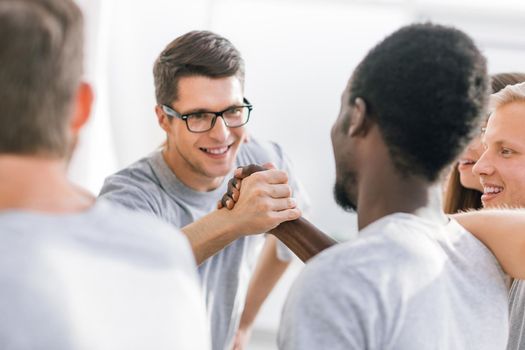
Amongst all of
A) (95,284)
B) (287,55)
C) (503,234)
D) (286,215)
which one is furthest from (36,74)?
(287,55)

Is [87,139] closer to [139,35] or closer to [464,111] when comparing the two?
[139,35]

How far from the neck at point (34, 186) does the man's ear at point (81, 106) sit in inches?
2.9

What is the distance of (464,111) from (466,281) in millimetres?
248

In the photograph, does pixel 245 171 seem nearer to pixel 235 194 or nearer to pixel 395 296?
pixel 235 194

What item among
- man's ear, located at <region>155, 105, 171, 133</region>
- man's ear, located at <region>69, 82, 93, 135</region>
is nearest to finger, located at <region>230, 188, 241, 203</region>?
man's ear, located at <region>155, 105, 171, 133</region>

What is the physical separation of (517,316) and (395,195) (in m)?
0.66

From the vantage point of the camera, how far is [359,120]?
1.11 m

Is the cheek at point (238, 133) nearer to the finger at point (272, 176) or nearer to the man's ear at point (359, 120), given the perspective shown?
the finger at point (272, 176)

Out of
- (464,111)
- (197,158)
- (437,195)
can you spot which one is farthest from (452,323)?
(197,158)

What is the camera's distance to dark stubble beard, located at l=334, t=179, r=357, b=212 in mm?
1176

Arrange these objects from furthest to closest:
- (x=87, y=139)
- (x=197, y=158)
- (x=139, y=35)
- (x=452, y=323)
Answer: (x=139, y=35), (x=87, y=139), (x=197, y=158), (x=452, y=323)

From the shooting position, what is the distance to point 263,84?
14.6 feet

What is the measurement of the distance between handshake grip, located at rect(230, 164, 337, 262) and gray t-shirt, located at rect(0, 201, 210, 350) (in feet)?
1.87

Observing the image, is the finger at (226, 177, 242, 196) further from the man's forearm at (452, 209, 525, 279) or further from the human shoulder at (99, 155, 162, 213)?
the man's forearm at (452, 209, 525, 279)
